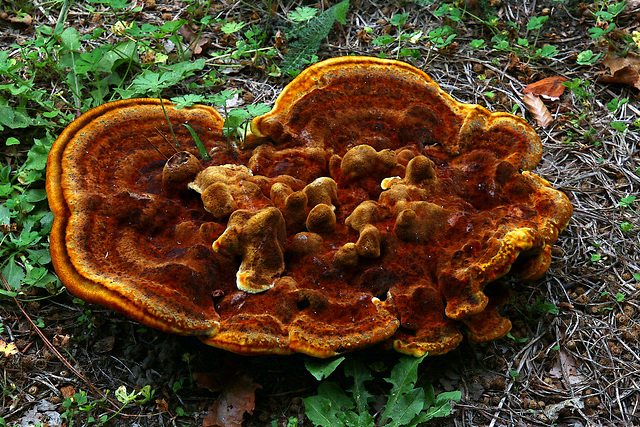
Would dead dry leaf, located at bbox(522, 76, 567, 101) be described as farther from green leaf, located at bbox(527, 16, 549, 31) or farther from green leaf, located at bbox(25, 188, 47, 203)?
green leaf, located at bbox(25, 188, 47, 203)

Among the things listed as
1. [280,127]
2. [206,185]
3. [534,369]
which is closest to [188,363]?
[206,185]

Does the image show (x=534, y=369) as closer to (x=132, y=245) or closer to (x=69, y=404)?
(x=132, y=245)

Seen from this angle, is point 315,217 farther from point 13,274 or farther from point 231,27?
point 231,27

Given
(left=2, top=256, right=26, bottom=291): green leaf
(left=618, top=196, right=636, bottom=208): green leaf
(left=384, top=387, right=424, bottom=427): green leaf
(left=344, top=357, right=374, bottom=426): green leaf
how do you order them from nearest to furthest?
(left=384, top=387, right=424, bottom=427): green leaf, (left=344, top=357, right=374, bottom=426): green leaf, (left=2, top=256, right=26, bottom=291): green leaf, (left=618, top=196, right=636, bottom=208): green leaf

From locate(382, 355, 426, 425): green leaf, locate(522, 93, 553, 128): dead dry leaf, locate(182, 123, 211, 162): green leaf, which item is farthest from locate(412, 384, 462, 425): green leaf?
locate(522, 93, 553, 128): dead dry leaf

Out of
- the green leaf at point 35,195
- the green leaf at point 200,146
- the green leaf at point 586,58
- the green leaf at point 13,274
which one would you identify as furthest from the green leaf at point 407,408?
the green leaf at point 586,58

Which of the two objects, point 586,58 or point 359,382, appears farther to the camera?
point 586,58

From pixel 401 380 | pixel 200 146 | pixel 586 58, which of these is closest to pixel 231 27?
pixel 200 146
